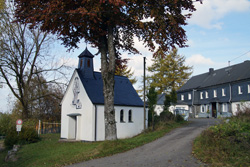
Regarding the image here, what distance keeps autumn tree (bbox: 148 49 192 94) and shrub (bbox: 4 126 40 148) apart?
105 feet

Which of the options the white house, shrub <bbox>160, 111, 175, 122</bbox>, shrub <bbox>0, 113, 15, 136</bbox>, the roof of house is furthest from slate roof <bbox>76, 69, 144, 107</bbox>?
the roof of house

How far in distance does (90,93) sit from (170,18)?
447 inches

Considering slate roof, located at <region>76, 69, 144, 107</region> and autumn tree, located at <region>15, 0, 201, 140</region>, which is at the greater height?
autumn tree, located at <region>15, 0, 201, 140</region>

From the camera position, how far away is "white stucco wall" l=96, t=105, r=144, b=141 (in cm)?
2234

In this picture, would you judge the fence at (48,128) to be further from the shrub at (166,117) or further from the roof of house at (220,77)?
the roof of house at (220,77)

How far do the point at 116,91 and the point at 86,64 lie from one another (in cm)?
408

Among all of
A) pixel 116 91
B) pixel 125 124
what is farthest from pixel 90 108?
pixel 116 91

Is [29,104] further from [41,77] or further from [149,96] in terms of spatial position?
[149,96]

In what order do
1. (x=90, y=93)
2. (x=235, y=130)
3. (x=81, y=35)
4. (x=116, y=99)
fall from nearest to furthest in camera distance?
1. (x=235, y=130)
2. (x=81, y=35)
3. (x=90, y=93)
4. (x=116, y=99)

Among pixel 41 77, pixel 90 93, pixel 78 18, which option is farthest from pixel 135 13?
pixel 41 77

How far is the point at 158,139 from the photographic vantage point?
56.9 feet

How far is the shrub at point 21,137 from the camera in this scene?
74.0 ft

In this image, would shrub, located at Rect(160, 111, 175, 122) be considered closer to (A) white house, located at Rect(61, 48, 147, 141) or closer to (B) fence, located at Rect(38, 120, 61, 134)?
(A) white house, located at Rect(61, 48, 147, 141)

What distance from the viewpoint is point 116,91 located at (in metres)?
25.9
